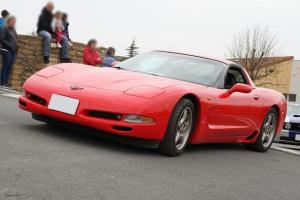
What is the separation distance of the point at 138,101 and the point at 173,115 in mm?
441

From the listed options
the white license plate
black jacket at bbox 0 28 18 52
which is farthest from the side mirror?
black jacket at bbox 0 28 18 52

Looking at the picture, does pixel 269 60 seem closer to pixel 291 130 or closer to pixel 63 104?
pixel 291 130

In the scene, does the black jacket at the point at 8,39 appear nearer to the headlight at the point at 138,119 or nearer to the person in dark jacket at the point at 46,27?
the person in dark jacket at the point at 46,27

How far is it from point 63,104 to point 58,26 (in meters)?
8.00

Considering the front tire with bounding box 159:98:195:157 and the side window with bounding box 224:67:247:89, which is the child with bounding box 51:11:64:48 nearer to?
the side window with bounding box 224:67:247:89

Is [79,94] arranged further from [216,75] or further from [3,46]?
[3,46]

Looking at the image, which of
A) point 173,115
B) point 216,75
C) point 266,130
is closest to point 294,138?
point 266,130

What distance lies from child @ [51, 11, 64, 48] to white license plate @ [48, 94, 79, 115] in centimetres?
770

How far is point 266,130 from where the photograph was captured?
8.22 m

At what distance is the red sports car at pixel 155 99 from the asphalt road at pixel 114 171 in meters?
0.24

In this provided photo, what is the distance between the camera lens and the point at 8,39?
40.6 feet

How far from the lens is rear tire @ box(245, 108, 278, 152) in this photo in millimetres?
8055

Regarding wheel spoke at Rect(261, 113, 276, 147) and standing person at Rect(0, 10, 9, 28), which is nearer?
wheel spoke at Rect(261, 113, 276, 147)

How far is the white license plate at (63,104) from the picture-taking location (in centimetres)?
550
